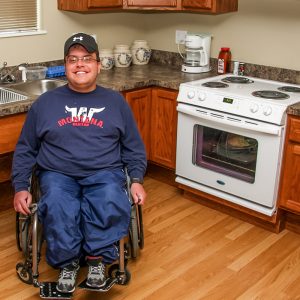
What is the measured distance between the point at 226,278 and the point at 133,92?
4.62 ft

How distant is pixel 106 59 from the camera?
3664mm

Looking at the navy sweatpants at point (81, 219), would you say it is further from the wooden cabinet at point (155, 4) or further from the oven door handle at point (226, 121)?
the wooden cabinet at point (155, 4)

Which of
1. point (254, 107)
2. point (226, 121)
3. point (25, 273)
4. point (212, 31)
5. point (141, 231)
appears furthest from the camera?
point (212, 31)

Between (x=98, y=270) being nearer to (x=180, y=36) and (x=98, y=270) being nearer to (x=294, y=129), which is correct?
Answer: (x=294, y=129)

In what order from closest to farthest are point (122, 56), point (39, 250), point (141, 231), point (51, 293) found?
point (51, 293)
point (39, 250)
point (141, 231)
point (122, 56)

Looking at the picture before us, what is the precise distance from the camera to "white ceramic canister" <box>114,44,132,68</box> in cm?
375

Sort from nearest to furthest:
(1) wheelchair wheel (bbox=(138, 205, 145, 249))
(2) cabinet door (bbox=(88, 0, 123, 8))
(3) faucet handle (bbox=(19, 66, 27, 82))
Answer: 1. (1) wheelchair wheel (bbox=(138, 205, 145, 249))
2. (3) faucet handle (bbox=(19, 66, 27, 82))
3. (2) cabinet door (bbox=(88, 0, 123, 8))

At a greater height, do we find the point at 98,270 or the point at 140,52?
the point at 140,52

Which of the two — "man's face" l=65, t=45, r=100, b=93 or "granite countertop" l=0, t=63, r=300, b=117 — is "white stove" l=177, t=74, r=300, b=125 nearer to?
"granite countertop" l=0, t=63, r=300, b=117

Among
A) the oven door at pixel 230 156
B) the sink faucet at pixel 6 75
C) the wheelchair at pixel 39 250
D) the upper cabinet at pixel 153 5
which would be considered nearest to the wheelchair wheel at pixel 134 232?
the wheelchair at pixel 39 250

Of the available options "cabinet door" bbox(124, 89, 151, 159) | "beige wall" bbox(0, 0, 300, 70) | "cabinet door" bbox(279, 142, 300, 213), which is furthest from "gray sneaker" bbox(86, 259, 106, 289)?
"beige wall" bbox(0, 0, 300, 70)

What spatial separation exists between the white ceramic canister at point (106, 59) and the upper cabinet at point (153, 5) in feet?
1.07

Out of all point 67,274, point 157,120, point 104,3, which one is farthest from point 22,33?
point 67,274

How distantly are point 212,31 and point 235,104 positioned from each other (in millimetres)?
1008
